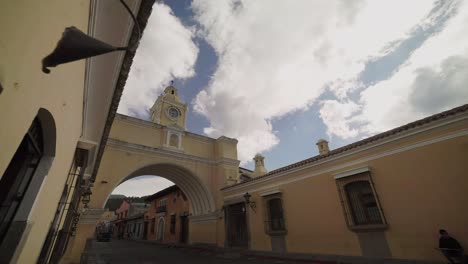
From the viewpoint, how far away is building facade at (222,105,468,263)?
588cm

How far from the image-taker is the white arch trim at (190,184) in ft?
46.1

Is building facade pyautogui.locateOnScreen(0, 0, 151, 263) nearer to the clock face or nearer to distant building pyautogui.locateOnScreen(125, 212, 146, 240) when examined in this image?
the clock face

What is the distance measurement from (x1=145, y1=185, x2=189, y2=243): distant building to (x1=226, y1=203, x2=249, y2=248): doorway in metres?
6.52

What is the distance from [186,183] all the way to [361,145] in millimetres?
11552

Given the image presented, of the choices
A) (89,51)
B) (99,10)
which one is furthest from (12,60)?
(99,10)

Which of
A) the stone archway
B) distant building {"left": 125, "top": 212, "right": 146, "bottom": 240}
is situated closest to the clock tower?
the stone archway

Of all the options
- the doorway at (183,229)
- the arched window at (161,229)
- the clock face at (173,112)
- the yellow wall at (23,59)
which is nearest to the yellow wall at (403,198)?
the yellow wall at (23,59)

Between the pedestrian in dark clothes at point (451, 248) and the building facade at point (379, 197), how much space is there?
0.28 meters

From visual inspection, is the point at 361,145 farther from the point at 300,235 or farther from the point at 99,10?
the point at 99,10

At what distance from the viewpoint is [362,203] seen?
7.67m

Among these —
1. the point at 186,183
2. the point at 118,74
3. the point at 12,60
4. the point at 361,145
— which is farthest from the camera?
the point at 186,183

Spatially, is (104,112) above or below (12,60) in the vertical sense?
above

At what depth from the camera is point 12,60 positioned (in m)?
1.01

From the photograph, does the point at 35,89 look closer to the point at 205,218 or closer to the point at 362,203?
the point at 362,203
